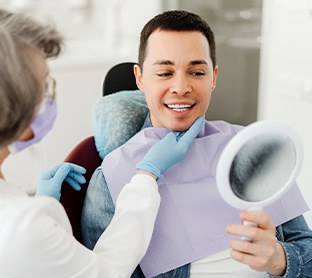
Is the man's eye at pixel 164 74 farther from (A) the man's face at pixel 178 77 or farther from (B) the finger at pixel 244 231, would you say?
(B) the finger at pixel 244 231

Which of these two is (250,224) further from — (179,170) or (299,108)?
(299,108)

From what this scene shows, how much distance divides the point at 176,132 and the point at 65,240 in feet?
1.77

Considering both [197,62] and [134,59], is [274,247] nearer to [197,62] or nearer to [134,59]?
[197,62]

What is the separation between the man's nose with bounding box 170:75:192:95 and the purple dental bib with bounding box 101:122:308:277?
0.12m

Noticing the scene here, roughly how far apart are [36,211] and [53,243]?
6cm

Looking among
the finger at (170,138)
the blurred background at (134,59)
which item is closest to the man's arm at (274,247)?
the finger at (170,138)

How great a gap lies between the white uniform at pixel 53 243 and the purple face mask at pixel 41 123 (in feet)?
0.26

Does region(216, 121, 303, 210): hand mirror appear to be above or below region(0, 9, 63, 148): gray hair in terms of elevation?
below

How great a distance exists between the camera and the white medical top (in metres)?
1.24

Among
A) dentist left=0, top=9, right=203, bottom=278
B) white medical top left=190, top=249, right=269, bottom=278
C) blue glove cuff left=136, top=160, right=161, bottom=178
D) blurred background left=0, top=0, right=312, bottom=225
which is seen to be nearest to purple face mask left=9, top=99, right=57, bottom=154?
dentist left=0, top=9, right=203, bottom=278

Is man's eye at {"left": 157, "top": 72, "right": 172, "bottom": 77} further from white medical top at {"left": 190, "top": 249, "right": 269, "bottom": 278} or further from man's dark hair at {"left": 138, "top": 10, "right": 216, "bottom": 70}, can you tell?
white medical top at {"left": 190, "top": 249, "right": 269, "bottom": 278}

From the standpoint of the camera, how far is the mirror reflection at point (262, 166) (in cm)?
93

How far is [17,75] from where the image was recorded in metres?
0.88

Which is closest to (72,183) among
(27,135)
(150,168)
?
(150,168)
